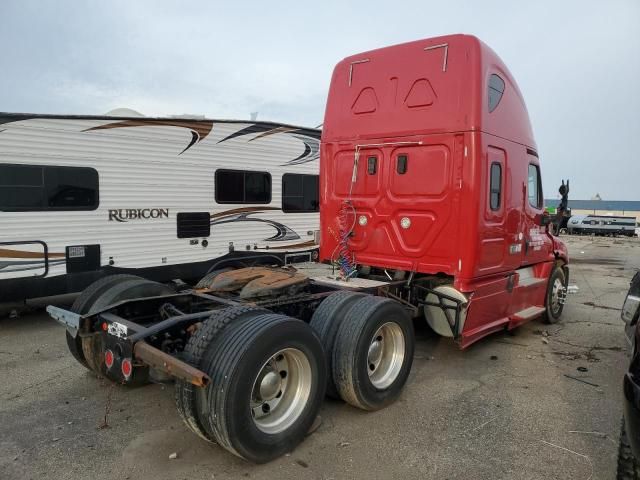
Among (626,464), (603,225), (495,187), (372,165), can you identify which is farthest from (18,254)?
(603,225)

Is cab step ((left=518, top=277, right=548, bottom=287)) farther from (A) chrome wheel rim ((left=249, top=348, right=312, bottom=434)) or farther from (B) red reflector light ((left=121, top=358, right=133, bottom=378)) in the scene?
(B) red reflector light ((left=121, top=358, right=133, bottom=378))

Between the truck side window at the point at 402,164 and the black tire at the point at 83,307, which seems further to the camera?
the truck side window at the point at 402,164

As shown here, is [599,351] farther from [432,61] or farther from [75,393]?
[75,393]

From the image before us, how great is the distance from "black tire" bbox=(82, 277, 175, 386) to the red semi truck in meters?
0.02

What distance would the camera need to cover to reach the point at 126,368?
10.9ft

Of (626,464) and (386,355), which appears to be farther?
(386,355)

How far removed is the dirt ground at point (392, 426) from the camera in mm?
3252

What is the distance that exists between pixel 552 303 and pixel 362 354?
4.50 m

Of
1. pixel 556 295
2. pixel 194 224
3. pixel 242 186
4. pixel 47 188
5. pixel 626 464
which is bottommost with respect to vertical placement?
pixel 626 464

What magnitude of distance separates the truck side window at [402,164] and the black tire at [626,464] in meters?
3.28

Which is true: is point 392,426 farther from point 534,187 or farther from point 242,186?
point 242,186

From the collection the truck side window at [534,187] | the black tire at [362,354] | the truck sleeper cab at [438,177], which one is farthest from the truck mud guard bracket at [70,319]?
the truck side window at [534,187]

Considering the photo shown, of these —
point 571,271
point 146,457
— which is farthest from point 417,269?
point 571,271

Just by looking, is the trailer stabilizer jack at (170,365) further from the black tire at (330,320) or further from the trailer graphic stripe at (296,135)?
the trailer graphic stripe at (296,135)
